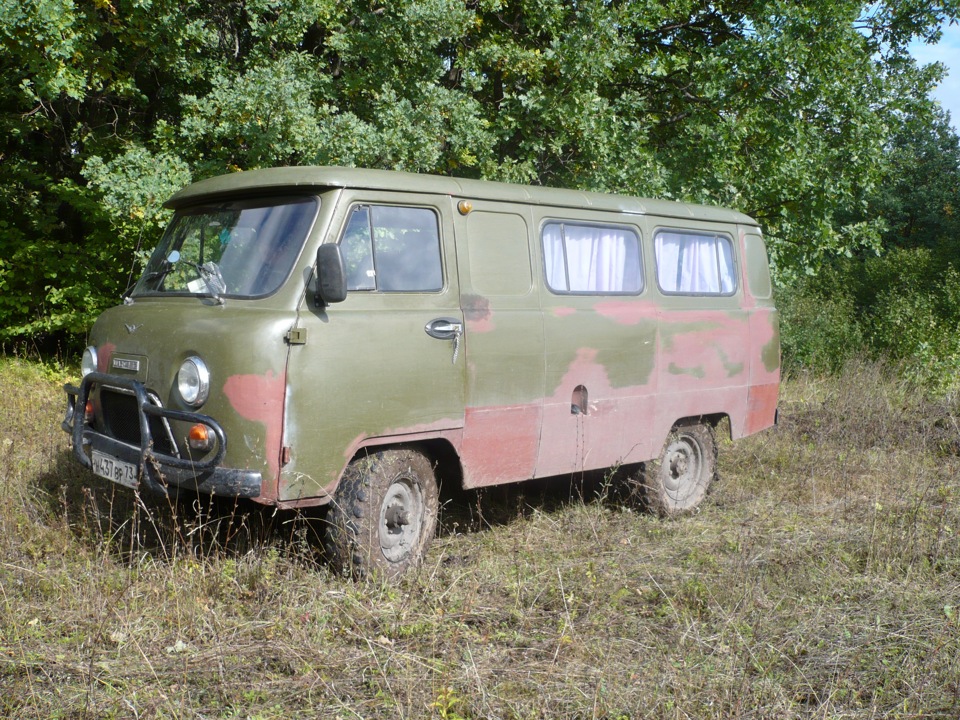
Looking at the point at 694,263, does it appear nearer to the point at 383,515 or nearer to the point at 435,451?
the point at 435,451

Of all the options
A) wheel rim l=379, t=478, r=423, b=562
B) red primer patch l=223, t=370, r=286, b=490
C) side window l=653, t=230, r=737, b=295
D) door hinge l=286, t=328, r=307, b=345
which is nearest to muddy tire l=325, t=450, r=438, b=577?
wheel rim l=379, t=478, r=423, b=562

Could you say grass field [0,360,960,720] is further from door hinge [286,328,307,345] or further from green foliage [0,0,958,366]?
green foliage [0,0,958,366]

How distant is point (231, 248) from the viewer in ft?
19.5

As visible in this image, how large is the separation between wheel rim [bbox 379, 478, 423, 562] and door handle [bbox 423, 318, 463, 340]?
869 mm

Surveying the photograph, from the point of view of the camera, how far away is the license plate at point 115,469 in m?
5.51

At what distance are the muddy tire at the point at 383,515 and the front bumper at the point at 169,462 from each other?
593mm

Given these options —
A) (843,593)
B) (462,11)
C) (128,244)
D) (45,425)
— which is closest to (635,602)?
(843,593)

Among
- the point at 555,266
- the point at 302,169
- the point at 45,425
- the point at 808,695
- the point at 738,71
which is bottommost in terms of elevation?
the point at 808,695

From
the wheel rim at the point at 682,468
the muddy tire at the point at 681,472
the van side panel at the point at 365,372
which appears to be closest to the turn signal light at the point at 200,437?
the van side panel at the point at 365,372

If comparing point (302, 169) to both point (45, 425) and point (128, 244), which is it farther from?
point (128, 244)

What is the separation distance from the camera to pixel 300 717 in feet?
13.3

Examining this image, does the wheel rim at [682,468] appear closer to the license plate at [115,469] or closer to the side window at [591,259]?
the side window at [591,259]

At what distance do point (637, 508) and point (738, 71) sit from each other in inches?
319

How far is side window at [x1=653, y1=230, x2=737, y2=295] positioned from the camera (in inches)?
305
